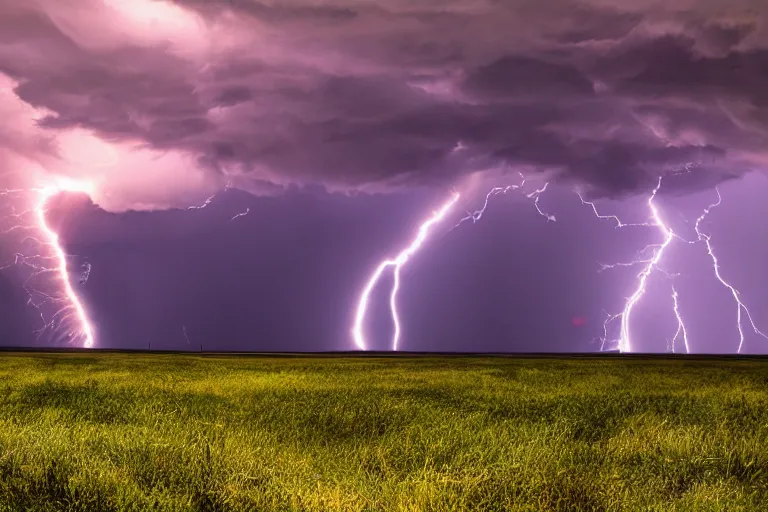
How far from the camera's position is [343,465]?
5863mm

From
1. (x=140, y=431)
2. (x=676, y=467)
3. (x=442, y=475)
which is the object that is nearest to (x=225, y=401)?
(x=140, y=431)

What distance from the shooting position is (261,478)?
4988mm

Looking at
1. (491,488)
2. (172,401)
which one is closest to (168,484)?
(491,488)

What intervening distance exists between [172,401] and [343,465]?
613 centimetres

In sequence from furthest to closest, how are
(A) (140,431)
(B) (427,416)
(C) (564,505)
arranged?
(B) (427,416), (A) (140,431), (C) (564,505)

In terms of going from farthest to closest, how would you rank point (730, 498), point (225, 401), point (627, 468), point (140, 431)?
point (225, 401) → point (140, 431) → point (627, 468) → point (730, 498)

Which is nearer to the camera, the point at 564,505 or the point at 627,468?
the point at 564,505

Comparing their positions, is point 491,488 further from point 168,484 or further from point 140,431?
point 140,431

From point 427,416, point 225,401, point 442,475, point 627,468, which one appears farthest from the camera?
point 225,401

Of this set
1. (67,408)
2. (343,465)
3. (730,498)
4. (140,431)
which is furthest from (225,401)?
(730,498)

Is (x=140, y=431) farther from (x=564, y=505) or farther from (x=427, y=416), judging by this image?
(x=564, y=505)

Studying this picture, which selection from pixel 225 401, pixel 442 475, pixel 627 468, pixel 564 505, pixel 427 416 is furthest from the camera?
pixel 225 401

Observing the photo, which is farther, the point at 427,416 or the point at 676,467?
the point at 427,416

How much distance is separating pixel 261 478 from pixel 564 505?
231 cm
